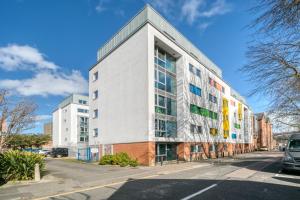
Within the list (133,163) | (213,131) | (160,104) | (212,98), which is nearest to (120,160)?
(133,163)

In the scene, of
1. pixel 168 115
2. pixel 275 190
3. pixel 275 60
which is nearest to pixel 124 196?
pixel 275 190

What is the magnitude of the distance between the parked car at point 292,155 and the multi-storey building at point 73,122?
43067 millimetres

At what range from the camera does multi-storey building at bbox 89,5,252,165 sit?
24639 millimetres

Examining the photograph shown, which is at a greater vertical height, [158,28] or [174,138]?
[158,28]

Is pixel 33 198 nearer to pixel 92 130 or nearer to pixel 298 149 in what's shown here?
pixel 298 149

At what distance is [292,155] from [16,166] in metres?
14.8

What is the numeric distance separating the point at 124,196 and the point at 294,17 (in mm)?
7318

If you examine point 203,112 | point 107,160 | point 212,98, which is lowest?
point 107,160

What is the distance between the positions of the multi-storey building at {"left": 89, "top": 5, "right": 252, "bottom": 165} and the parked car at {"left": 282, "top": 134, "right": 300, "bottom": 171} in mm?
11218

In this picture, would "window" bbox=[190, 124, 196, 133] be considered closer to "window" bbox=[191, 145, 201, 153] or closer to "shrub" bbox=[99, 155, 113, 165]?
"window" bbox=[191, 145, 201, 153]

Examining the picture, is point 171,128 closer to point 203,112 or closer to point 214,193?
point 203,112

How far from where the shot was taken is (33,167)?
1362 centimetres

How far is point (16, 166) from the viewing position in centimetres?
1302

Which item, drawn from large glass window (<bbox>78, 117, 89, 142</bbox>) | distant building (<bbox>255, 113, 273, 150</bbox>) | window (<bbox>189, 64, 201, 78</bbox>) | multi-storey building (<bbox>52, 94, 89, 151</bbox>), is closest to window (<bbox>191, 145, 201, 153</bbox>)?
window (<bbox>189, 64, 201, 78</bbox>)
